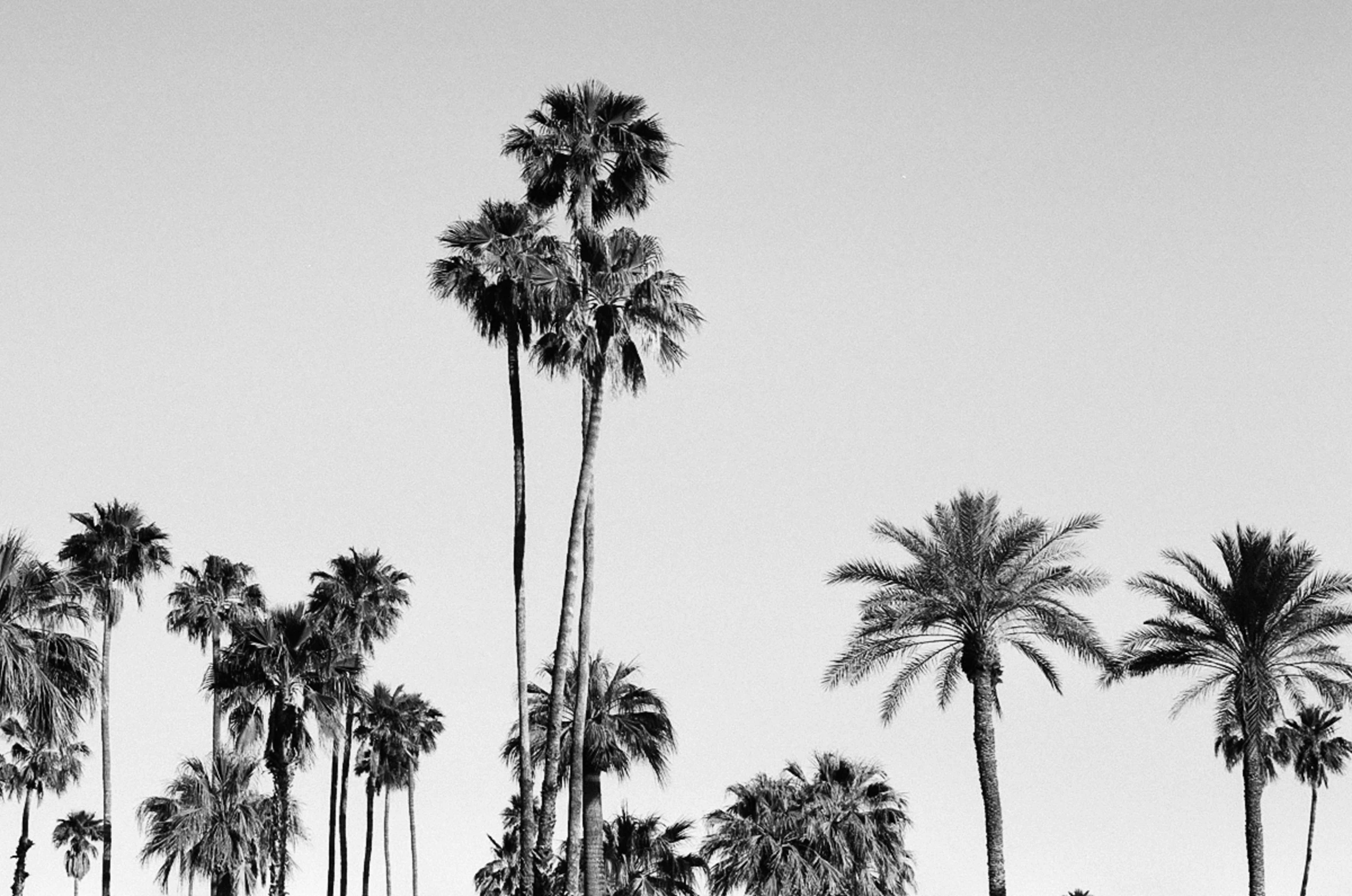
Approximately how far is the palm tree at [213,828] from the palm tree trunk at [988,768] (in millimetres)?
25061

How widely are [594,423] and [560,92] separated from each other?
26.9 feet

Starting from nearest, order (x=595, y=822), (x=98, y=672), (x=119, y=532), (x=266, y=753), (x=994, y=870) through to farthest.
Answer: (x=98, y=672) < (x=994, y=870) < (x=595, y=822) < (x=266, y=753) < (x=119, y=532)

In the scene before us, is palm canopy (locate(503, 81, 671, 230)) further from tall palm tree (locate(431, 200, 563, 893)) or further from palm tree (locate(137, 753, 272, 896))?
palm tree (locate(137, 753, 272, 896))

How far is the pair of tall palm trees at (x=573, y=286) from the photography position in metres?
42.4

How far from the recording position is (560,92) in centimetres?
4444

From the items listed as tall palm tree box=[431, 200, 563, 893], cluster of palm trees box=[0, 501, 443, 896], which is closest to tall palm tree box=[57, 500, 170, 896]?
cluster of palm trees box=[0, 501, 443, 896]

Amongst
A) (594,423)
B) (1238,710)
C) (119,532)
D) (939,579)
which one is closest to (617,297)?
(594,423)

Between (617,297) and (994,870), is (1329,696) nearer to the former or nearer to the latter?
(994,870)

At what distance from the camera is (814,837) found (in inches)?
2448

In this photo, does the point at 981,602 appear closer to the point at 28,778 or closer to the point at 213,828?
the point at 213,828

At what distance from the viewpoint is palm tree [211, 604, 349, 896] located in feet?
186

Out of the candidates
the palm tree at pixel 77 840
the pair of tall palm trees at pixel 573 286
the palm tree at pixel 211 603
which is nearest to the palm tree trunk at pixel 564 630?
the pair of tall palm trees at pixel 573 286

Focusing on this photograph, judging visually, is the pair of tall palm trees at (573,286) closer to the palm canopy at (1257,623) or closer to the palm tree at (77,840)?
the palm canopy at (1257,623)

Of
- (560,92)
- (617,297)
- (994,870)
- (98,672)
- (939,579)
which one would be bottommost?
(994,870)
